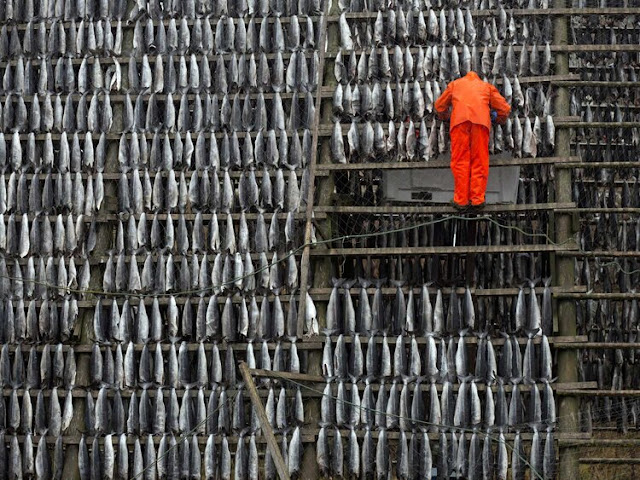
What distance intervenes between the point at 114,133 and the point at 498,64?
4387 mm

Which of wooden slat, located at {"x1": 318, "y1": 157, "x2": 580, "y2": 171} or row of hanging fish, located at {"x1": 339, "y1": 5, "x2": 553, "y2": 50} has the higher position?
row of hanging fish, located at {"x1": 339, "y1": 5, "x2": 553, "y2": 50}

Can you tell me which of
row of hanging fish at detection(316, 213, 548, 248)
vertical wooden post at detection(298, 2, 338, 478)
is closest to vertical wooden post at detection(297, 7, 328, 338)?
vertical wooden post at detection(298, 2, 338, 478)

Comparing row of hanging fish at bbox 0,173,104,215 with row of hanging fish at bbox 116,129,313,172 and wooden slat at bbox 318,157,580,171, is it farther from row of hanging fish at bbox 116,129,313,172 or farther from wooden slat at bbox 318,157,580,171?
wooden slat at bbox 318,157,580,171

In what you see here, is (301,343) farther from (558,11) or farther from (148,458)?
(558,11)

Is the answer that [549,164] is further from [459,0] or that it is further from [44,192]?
[44,192]

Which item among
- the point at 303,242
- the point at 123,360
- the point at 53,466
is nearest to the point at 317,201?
the point at 303,242

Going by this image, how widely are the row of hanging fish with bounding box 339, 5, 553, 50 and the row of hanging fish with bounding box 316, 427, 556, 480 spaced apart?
431 cm

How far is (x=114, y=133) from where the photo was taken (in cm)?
1394

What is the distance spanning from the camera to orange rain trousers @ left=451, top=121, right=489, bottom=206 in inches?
498

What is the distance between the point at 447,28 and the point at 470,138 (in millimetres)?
1587

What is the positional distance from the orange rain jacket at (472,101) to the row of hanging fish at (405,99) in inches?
12.4

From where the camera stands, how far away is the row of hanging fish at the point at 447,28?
44.5 feet

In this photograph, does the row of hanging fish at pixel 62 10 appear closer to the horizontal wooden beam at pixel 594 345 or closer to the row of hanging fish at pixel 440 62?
the row of hanging fish at pixel 440 62

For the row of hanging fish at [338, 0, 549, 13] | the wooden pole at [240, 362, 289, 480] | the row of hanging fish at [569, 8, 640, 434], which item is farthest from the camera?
the row of hanging fish at [569, 8, 640, 434]
